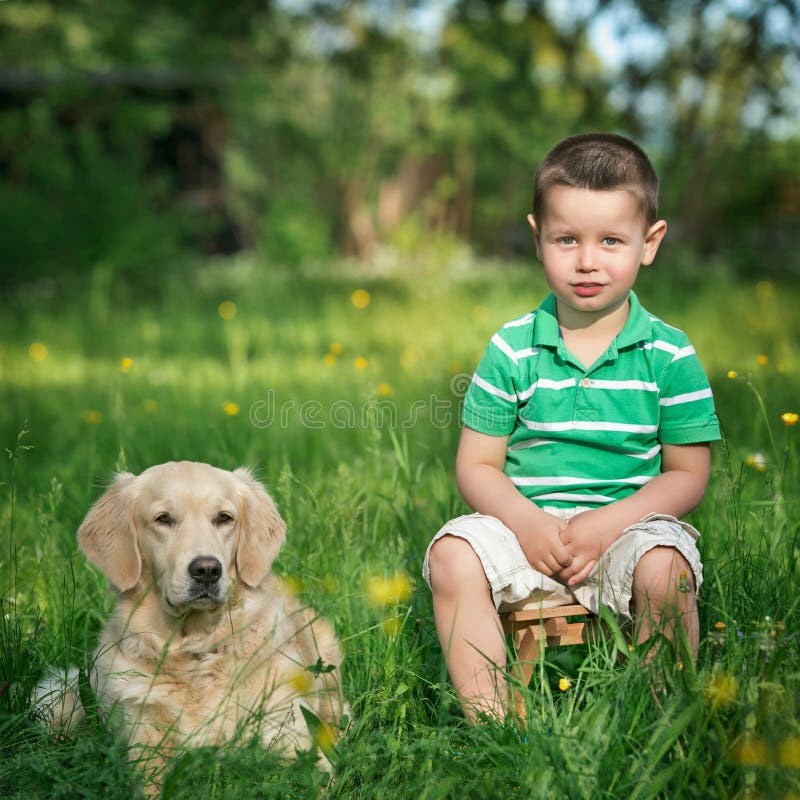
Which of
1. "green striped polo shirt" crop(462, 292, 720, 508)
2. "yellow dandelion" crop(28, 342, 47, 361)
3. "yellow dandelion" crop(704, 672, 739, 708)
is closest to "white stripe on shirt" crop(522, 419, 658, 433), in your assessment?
"green striped polo shirt" crop(462, 292, 720, 508)

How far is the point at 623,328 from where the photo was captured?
8.58ft

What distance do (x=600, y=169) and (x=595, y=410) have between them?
24.9 inches

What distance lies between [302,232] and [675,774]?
24144 millimetres

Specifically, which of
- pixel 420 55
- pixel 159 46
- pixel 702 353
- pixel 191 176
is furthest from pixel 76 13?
pixel 702 353

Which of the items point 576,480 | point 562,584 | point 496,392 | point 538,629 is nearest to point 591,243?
point 496,392

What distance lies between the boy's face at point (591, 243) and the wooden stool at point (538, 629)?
808 millimetres

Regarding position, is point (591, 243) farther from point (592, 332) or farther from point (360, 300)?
point (360, 300)

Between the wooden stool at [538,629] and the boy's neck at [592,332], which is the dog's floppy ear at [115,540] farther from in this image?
the boy's neck at [592,332]

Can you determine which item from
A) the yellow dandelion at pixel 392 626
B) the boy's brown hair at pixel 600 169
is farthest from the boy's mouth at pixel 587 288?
the yellow dandelion at pixel 392 626

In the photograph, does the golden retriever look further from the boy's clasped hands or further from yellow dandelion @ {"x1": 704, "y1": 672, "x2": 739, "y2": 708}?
yellow dandelion @ {"x1": 704, "y1": 672, "x2": 739, "y2": 708}

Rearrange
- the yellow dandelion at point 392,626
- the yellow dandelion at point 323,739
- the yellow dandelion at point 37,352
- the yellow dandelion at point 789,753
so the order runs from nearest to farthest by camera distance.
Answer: the yellow dandelion at point 789,753 → the yellow dandelion at point 323,739 → the yellow dandelion at point 392,626 → the yellow dandelion at point 37,352

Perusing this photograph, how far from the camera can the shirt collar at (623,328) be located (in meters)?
2.57

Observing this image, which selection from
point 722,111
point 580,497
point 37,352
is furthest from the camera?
point 722,111

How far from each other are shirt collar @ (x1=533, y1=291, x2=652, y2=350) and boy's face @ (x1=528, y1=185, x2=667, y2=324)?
86 mm
